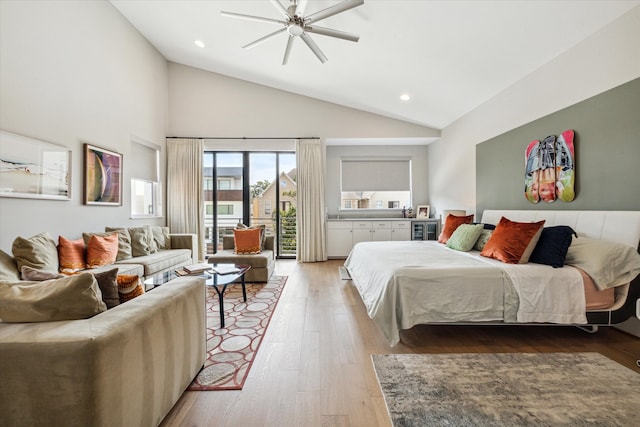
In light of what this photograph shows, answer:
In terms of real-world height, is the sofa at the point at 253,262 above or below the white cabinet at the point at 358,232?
below

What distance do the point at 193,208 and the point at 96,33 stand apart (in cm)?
298

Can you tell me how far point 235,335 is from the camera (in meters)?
2.37

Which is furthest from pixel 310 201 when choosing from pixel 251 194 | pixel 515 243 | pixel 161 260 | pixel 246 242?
pixel 515 243

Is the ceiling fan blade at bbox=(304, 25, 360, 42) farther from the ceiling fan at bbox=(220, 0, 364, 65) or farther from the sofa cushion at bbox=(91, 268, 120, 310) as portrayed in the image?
the sofa cushion at bbox=(91, 268, 120, 310)

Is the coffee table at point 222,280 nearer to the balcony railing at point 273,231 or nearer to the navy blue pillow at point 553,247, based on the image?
the navy blue pillow at point 553,247

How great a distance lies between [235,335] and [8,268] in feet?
6.63

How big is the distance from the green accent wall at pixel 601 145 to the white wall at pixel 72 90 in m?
5.45

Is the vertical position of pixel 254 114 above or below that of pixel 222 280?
above

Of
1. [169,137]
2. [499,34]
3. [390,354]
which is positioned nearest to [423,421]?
[390,354]

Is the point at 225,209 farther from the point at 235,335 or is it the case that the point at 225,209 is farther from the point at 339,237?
the point at 235,335

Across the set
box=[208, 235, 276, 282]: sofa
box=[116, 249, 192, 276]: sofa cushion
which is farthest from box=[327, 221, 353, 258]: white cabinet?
box=[116, 249, 192, 276]: sofa cushion

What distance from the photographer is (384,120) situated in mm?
5625

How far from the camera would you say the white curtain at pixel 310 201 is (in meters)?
5.61

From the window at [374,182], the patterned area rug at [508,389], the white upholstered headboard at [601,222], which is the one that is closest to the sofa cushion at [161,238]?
the window at [374,182]
